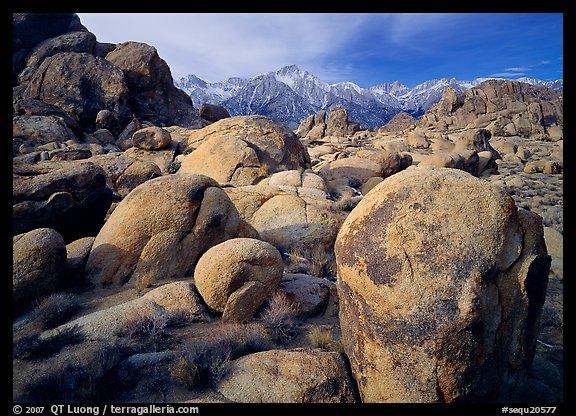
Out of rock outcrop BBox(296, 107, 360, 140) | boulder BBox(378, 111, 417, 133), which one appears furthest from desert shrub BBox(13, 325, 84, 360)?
boulder BBox(378, 111, 417, 133)

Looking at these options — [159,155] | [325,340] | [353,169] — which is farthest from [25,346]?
[353,169]

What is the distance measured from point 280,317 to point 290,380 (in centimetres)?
168

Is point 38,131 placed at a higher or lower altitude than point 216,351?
higher

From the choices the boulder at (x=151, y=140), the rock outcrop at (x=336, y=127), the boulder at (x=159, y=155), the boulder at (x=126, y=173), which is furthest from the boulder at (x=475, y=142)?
the boulder at (x=126, y=173)

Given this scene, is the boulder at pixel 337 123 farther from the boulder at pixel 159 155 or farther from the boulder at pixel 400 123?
the boulder at pixel 159 155

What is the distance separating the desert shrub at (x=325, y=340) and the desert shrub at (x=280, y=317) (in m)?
0.40

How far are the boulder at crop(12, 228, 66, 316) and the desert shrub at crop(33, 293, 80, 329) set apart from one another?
32cm

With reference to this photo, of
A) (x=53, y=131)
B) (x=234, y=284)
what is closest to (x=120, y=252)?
(x=234, y=284)

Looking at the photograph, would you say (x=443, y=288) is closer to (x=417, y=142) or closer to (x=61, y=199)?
(x=61, y=199)

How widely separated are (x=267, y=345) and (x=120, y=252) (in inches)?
158

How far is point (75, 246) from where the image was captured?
24.0ft

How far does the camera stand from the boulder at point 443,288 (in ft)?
10.1

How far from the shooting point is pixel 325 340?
4.71 m
